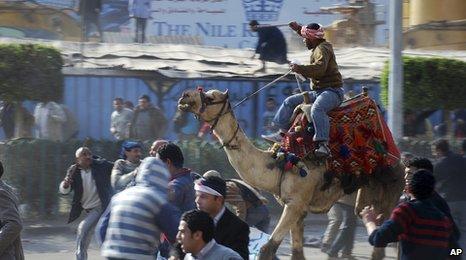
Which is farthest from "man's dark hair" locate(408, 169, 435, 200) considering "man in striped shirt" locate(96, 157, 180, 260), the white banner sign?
the white banner sign

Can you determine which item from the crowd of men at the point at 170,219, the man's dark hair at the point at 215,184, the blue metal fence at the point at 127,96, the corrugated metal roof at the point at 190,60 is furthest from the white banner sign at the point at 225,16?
the man's dark hair at the point at 215,184

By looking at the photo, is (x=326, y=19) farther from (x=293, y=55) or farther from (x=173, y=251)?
(x=173, y=251)

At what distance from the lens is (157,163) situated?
25.8ft

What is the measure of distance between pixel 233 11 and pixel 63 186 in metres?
15.4

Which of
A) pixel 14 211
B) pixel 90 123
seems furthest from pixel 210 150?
pixel 14 211

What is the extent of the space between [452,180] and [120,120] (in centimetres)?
853

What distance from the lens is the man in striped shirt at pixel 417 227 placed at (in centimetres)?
799

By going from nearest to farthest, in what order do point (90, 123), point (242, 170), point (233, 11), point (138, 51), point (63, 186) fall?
point (242, 170), point (63, 186), point (90, 123), point (138, 51), point (233, 11)

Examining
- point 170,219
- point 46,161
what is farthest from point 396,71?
point 170,219

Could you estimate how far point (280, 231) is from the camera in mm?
12148

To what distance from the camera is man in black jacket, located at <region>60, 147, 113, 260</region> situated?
1312 cm

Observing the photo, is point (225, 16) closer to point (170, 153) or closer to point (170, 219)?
point (170, 153)

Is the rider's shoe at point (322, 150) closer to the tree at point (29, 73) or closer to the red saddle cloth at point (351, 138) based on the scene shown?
the red saddle cloth at point (351, 138)

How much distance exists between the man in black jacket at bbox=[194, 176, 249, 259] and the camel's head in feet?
13.3
